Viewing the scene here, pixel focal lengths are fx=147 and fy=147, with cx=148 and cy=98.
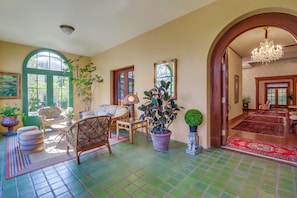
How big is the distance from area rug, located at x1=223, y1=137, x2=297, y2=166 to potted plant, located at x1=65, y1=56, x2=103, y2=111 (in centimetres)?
524

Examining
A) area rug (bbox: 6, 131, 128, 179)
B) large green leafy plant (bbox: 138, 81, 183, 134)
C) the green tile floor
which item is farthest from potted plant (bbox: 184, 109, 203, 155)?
area rug (bbox: 6, 131, 128, 179)

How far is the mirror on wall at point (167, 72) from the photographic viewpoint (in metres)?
3.76

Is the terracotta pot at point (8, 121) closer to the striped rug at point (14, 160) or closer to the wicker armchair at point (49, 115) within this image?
the wicker armchair at point (49, 115)

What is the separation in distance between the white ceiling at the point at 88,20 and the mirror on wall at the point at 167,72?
1093 mm

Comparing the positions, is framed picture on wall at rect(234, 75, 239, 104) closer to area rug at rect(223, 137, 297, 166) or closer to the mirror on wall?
area rug at rect(223, 137, 297, 166)

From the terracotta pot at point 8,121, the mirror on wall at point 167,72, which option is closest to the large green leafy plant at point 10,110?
the terracotta pot at point 8,121

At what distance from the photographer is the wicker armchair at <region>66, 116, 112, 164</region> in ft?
8.54

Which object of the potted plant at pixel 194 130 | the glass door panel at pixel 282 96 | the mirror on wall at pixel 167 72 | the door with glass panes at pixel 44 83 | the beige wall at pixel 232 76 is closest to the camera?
the potted plant at pixel 194 130

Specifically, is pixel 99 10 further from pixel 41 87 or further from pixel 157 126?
pixel 41 87

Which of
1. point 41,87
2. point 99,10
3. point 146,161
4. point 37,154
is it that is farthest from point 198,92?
point 41,87

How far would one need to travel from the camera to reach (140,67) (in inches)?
183

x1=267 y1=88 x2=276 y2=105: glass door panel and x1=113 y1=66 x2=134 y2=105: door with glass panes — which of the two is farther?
x1=267 y1=88 x2=276 y2=105: glass door panel

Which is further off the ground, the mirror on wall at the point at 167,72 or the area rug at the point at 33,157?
the mirror on wall at the point at 167,72

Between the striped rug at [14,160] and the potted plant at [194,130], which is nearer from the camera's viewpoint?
the striped rug at [14,160]
